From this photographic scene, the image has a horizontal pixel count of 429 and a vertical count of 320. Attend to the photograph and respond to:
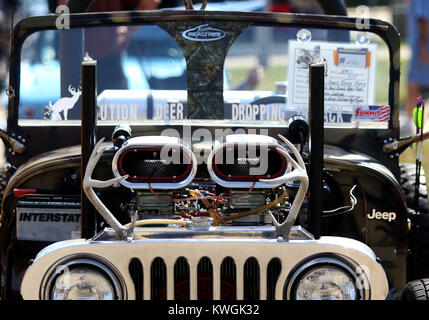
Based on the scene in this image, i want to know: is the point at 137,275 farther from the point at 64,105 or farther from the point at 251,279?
the point at 64,105

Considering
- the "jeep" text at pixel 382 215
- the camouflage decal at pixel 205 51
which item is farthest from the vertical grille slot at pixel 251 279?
the camouflage decal at pixel 205 51

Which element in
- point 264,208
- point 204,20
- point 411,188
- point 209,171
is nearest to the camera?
point 209,171

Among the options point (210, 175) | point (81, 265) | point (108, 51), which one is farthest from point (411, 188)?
point (81, 265)

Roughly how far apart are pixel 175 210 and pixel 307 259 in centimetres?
69

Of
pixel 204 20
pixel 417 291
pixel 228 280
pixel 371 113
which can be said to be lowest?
pixel 417 291

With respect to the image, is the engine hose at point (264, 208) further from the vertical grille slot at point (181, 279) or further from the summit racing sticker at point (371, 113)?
the summit racing sticker at point (371, 113)

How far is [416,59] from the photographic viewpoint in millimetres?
11406

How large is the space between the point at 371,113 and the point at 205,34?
0.96 metres

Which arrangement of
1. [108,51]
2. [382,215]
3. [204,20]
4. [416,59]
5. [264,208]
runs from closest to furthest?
[264,208] → [382,215] → [204,20] → [108,51] → [416,59]

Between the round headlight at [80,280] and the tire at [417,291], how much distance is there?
1.27 m

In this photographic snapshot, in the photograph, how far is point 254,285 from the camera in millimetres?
2840
